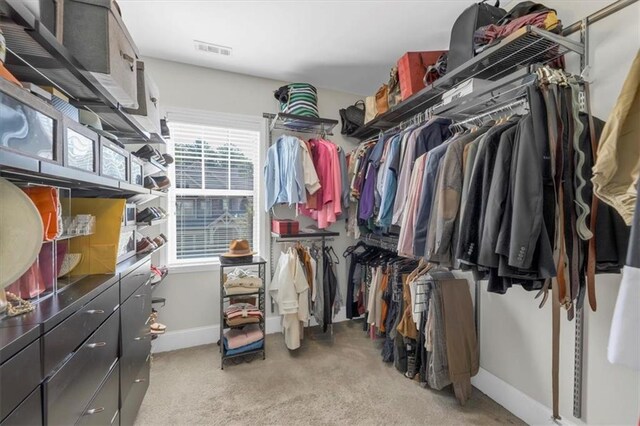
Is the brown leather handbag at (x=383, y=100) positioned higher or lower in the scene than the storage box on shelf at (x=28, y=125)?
higher

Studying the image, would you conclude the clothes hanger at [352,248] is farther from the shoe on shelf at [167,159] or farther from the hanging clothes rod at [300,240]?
the shoe on shelf at [167,159]

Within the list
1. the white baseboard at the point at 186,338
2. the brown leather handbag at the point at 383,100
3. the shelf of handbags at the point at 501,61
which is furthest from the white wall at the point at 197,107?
the shelf of handbags at the point at 501,61

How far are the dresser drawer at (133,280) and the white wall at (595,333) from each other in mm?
2200

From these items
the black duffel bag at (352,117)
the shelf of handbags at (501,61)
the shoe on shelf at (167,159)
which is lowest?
the shoe on shelf at (167,159)

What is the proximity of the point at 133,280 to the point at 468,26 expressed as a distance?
230 centimetres

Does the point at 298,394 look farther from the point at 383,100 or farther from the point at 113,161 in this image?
the point at 383,100

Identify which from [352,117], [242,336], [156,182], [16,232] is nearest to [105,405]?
[16,232]

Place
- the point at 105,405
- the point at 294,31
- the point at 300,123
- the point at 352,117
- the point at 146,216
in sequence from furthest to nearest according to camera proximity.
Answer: the point at 352,117, the point at 300,123, the point at 294,31, the point at 146,216, the point at 105,405

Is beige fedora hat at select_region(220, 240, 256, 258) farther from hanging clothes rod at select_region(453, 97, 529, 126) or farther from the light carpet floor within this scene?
hanging clothes rod at select_region(453, 97, 529, 126)

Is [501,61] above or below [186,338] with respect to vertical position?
above

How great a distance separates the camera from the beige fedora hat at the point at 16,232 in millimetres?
692

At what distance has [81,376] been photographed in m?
0.95

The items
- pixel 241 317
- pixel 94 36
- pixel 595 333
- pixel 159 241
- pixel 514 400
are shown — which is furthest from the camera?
pixel 241 317

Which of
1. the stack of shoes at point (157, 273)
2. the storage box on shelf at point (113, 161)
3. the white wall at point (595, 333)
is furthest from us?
the stack of shoes at point (157, 273)
